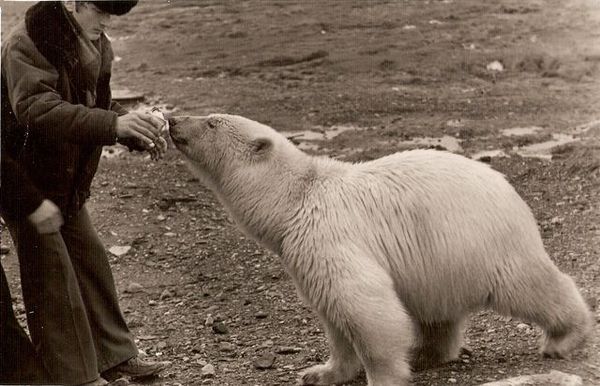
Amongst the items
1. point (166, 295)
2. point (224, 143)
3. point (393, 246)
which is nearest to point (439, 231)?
point (393, 246)

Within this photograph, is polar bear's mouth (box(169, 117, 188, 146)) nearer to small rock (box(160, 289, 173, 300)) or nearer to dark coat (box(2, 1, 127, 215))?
dark coat (box(2, 1, 127, 215))

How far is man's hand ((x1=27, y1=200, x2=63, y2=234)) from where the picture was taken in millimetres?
4289

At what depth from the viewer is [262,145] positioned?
4859 mm

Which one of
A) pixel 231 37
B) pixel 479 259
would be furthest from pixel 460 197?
pixel 231 37

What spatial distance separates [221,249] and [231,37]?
761 centimetres

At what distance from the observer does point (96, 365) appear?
489 centimetres

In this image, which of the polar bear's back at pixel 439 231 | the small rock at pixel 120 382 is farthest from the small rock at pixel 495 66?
the small rock at pixel 120 382

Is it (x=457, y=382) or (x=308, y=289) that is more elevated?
(x=308, y=289)

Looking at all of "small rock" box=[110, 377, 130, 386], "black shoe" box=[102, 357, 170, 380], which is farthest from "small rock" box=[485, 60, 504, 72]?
"small rock" box=[110, 377, 130, 386]

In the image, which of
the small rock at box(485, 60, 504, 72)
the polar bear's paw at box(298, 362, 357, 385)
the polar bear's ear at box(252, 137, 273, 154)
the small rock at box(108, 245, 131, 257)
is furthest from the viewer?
the small rock at box(485, 60, 504, 72)

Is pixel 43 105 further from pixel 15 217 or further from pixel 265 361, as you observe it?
pixel 265 361

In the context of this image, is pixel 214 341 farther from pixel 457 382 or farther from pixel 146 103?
pixel 146 103

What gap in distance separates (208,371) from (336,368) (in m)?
0.80

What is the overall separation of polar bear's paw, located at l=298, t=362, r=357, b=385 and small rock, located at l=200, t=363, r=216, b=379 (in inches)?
23.9
